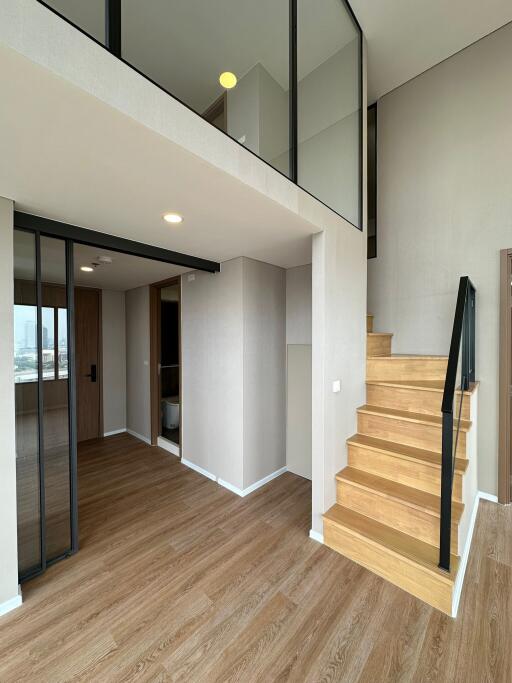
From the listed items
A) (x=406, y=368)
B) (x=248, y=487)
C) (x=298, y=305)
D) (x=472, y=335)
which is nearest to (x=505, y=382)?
(x=472, y=335)

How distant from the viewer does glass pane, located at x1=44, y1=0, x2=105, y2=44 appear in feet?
3.43

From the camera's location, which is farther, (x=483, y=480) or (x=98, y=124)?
(x=483, y=480)

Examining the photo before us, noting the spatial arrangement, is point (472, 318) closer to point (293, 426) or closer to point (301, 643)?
point (293, 426)

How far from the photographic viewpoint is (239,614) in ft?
5.52

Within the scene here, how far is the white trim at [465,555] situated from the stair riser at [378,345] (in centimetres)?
150

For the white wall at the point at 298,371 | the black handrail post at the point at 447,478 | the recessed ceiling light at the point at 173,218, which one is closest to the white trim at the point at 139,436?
the white wall at the point at 298,371

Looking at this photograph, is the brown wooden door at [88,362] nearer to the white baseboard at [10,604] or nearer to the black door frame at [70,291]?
the black door frame at [70,291]

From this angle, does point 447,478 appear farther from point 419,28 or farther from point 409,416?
point 419,28

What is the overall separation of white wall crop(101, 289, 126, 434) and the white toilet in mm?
961

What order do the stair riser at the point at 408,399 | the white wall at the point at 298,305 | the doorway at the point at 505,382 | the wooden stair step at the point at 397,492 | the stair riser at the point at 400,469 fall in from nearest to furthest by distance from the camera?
the wooden stair step at the point at 397,492 → the stair riser at the point at 400,469 → the stair riser at the point at 408,399 → the doorway at the point at 505,382 → the white wall at the point at 298,305

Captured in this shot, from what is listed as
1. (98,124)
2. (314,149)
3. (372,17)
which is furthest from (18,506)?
(372,17)

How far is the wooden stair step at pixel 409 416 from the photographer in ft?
7.27

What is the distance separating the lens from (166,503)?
9.23ft

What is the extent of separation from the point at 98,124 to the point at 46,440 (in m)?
1.97
